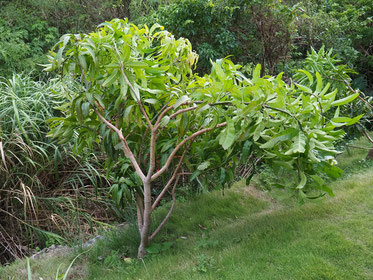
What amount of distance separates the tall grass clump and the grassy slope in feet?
3.72

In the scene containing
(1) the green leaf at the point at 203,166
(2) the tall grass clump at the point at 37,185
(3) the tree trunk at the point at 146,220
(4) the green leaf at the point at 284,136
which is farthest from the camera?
(2) the tall grass clump at the point at 37,185

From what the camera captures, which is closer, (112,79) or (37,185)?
(112,79)

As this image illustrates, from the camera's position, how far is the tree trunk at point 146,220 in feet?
9.78

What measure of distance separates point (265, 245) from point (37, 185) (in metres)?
3.31

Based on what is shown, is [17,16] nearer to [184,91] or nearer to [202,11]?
[202,11]

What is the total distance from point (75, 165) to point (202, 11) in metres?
3.86

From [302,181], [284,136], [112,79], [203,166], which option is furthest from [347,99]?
[112,79]

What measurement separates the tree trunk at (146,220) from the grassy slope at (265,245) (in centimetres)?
14

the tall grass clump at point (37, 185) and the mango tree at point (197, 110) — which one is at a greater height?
the mango tree at point (197, 110)

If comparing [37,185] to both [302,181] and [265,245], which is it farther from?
[302,181]

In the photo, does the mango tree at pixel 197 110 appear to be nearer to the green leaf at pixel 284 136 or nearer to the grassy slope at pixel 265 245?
the green leaf at pixel 284 136

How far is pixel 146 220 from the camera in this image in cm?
310

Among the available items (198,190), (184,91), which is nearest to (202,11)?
(198,190)

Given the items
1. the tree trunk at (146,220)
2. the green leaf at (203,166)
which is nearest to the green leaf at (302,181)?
the green leaf at (203,166)
